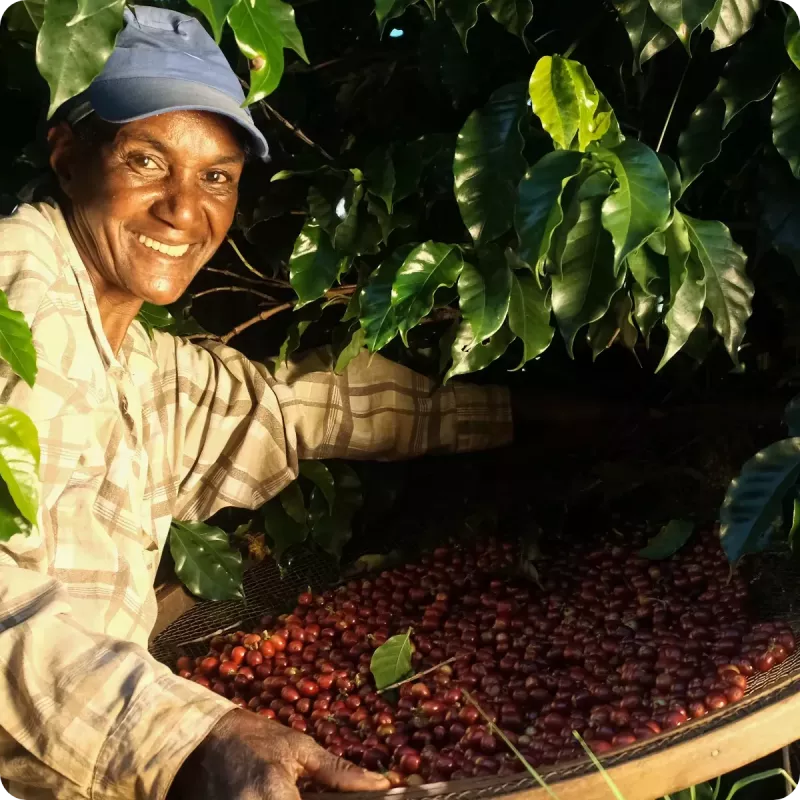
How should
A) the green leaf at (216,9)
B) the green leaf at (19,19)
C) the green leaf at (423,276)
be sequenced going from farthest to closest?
the green leaf at (19,19) → the green leaf at (423,276) → the green leaf at (216,9)

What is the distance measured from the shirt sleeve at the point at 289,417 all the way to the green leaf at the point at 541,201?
2.35 ft

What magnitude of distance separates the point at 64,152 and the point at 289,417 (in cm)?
55

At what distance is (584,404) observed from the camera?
1.58 metres

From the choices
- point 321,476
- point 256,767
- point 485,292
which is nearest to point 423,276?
point 485,292

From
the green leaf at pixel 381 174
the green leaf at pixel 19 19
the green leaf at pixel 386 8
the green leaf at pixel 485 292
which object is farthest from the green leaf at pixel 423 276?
the green leaf at pixel 19 19

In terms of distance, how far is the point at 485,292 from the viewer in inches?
38.3

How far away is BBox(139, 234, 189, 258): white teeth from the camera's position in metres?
1.17

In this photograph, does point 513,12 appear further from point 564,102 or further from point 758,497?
point 758,497

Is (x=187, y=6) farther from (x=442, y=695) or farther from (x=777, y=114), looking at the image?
(x=442, y=695)

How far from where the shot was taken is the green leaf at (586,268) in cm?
81

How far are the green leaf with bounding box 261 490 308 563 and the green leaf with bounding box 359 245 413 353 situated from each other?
2.19ft

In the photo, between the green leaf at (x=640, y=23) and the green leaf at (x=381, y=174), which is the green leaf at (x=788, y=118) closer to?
the green leaf at (x=640, y=23)

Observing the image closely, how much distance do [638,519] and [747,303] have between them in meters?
0.63

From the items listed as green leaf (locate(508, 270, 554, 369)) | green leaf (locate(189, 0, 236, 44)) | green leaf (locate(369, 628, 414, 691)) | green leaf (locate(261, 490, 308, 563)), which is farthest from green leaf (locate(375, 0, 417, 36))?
green leaf (locate(261, 490, 308, 563))
